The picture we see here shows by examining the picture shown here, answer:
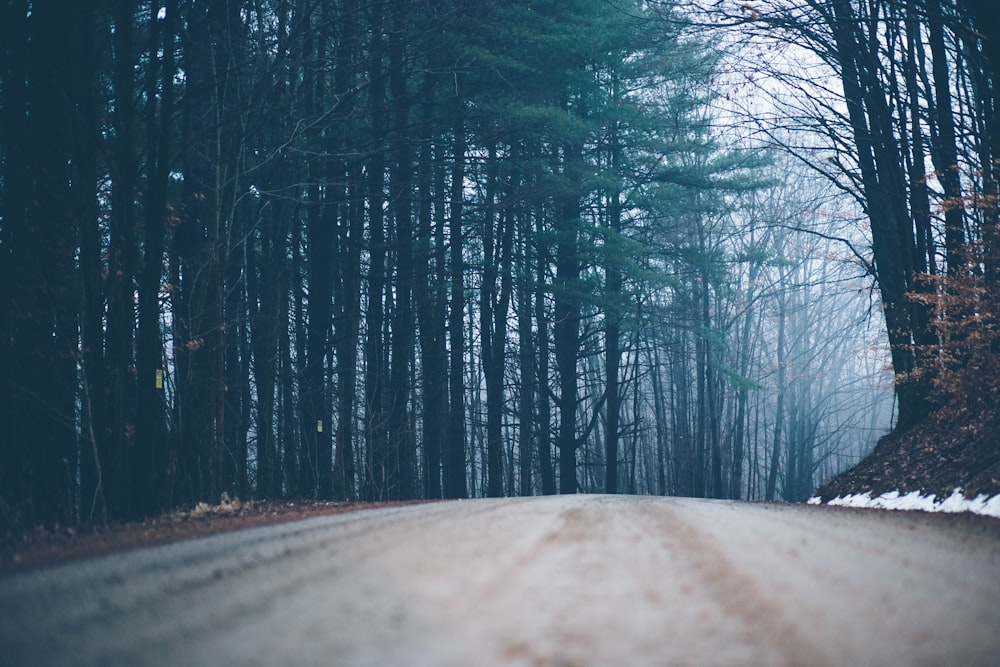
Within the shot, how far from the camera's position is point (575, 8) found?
23.3 meters

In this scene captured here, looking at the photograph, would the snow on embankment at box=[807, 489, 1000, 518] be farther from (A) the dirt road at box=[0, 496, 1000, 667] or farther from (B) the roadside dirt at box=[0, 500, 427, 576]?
(B) the roadside dirt at box=[0, 500, 427, 576]

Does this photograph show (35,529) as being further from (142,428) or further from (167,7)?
(167,7)

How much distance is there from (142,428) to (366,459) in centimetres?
753

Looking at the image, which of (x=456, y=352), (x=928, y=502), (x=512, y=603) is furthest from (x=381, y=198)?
(x=512, y=603)

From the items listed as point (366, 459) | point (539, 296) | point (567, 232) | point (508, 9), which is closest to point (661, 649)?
point (366, 459)

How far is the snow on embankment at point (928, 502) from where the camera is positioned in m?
8.02

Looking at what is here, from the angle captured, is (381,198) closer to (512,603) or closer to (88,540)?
(88,540)

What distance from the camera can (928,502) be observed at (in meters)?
9.37

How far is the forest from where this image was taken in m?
10.1

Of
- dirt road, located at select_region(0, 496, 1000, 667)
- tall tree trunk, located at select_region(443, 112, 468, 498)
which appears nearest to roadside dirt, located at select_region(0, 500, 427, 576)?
dirt road, located at select_region(0, 496, 1000, 667)

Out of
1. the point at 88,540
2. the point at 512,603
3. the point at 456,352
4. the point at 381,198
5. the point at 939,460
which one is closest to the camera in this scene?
the point at 512,603

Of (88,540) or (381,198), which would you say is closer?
(88,540)

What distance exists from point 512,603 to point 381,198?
15086 mm

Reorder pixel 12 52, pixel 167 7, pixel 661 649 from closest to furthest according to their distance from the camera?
pixel 661 649
pixel 167 7
pixel 12 52
